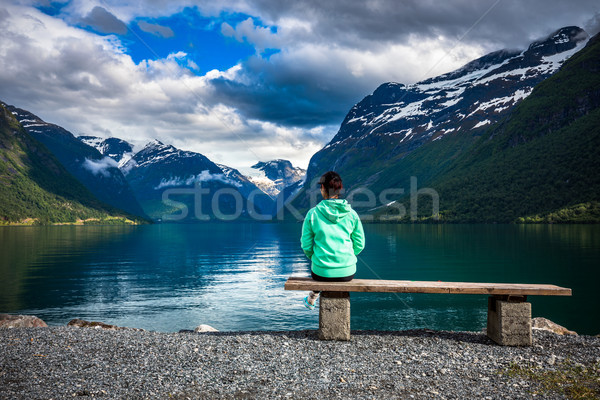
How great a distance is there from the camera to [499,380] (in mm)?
8375

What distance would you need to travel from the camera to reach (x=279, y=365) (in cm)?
923

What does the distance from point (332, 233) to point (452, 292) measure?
136 inches

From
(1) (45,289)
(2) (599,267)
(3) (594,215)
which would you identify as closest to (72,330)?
(1) (45,289)

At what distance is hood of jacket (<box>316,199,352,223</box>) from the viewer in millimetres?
10406

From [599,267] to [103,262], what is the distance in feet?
201

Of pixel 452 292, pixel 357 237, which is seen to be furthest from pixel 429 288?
pixel 357 237

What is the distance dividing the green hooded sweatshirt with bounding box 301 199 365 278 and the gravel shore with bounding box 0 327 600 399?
1.94 meters

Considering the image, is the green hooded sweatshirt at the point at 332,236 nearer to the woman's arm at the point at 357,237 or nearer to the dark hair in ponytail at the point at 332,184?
the woman's arm at the point at 357,237

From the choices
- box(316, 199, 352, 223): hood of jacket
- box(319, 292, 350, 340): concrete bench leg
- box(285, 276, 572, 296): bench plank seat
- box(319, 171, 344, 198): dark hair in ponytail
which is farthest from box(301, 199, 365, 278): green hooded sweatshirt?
box(319, 292, 350, 340): concrete bench leg

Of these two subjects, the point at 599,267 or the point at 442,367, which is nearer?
the point at 442,367

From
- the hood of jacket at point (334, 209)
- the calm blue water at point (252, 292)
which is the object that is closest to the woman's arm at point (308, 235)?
the hood of jacket at point (334, 209)

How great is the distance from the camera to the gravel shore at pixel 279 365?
7.82 m

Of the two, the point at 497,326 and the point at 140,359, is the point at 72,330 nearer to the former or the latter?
the point at 140,359

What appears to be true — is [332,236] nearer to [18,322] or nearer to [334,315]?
[334,315]
